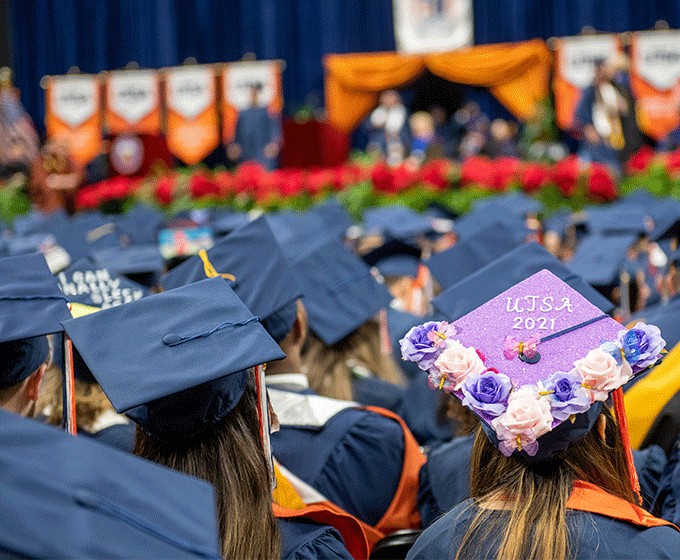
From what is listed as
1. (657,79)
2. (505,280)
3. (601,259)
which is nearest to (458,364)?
(505,280)

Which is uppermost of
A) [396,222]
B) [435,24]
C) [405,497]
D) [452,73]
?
[435,24]

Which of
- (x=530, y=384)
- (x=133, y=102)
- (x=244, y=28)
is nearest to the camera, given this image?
(x=530, y=384)

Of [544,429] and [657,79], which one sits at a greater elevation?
[657,79]

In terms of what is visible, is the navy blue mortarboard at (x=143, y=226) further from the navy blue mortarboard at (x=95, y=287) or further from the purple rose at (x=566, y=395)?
the purple rose at (x=566, y=395)

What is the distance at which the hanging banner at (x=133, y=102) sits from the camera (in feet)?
48.8

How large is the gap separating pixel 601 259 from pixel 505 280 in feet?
4.92

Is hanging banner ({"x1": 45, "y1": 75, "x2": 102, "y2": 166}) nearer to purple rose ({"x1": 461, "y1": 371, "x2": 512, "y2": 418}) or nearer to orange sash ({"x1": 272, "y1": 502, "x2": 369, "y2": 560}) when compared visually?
orange sash ({"x1": 272, "y1": 502, "x2": 369, "y2": 560})

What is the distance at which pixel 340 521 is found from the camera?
1.47m

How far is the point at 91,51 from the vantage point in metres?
16.5

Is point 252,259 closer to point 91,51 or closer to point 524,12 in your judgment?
point 524,12

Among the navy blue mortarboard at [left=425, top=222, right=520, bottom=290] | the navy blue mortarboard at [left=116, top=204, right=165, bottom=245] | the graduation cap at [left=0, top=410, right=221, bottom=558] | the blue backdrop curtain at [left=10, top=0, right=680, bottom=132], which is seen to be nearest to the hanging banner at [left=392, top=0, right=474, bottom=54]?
the blue backdrop curtain at [left=10, top=0, right=680, bottom=132]

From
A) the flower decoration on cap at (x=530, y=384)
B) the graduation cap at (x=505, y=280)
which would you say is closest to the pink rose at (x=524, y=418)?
the flower decoration on cap at (x=530, y=384)

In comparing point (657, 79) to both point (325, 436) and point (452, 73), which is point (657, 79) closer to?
point (452, 73)

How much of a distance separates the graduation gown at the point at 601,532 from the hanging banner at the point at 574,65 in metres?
12.8
